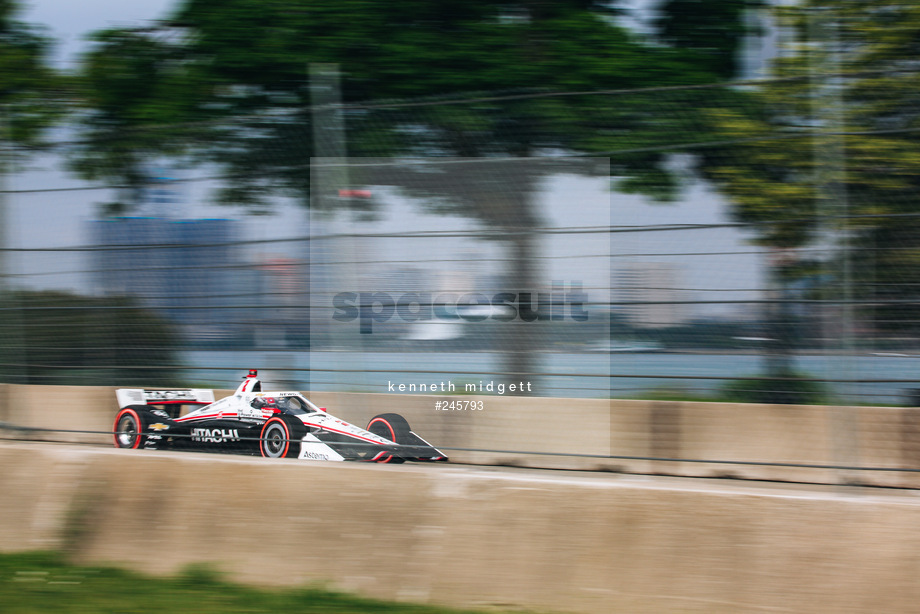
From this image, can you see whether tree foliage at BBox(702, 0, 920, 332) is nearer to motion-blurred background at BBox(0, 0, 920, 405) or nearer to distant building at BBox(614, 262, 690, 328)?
motion-blurred background at BBox(0, 0, 920, 405)

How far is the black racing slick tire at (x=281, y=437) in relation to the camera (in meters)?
4.62

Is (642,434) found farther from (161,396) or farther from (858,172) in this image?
(161,396)

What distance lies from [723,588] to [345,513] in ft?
5.68

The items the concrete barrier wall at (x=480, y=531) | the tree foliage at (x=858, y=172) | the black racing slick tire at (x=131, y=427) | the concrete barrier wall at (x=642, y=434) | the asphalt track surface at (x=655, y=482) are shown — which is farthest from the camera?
the black racing slick tire at (x=131, y=427)

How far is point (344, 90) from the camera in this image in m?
8.58

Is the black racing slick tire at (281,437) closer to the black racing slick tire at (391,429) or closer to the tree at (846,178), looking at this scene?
the black racing slick tire at (391,429)

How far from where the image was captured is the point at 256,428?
5191 mm

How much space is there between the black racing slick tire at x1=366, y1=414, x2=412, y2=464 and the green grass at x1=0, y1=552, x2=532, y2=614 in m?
0.74

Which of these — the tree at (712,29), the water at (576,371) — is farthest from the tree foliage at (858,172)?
the tree at (712,29)

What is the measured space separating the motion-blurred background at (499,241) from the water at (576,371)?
0.5 inches

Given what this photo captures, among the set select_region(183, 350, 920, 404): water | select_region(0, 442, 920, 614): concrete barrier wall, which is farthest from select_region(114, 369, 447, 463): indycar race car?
select_region(0, 442, 920, 614): concrete barrier wall

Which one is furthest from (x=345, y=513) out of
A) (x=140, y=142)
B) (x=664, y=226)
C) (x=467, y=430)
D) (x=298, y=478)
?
(x=140, y=142)

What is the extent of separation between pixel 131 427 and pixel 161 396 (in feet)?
1.12

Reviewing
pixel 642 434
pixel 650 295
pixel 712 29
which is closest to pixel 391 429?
pixel 642 434
